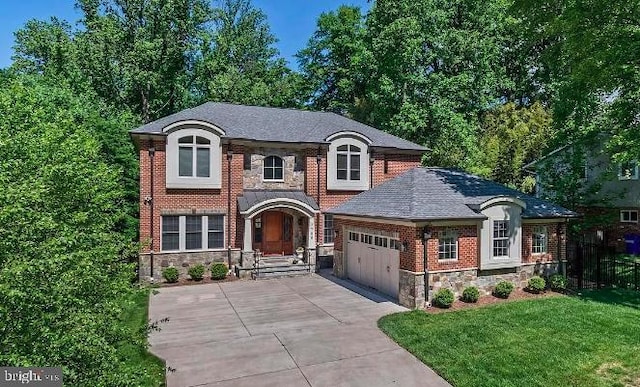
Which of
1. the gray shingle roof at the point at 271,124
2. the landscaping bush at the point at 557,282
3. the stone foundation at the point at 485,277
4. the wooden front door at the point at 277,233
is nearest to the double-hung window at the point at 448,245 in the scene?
the stone foundation at the point at 485,277

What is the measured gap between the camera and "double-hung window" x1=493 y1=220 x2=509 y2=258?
551 inches

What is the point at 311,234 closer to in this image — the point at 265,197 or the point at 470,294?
the point at 265,197

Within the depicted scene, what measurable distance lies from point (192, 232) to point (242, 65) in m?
24.3

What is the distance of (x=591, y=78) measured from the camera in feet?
48.6

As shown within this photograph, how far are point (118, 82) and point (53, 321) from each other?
30.8m

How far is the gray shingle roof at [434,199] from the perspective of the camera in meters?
13.5

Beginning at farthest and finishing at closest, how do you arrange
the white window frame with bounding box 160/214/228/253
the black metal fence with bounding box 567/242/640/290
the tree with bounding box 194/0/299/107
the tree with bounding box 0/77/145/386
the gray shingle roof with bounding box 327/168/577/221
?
the tree with bounding box 194/0/299/107
the white window frame with bounding box 160/214/228/253
the black metal fence with bounding box 567/242/640/290
the gray shingle roof with bounding box 327/168/577/221
the tree with bounding box 0/77/145/386

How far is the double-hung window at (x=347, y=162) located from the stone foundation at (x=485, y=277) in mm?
8595

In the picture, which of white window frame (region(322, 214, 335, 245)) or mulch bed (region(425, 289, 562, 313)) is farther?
white window frame (region(322, 214, 335, 245))

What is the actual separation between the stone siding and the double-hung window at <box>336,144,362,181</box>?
6.28 ft

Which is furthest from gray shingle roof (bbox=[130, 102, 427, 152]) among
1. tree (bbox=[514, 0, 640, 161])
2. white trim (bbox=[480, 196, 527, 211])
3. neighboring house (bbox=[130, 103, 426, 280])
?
tree (bbox=[514, 0, 640, 161])

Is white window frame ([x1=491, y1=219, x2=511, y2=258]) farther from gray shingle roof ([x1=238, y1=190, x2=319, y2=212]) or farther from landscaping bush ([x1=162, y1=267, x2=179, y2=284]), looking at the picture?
landscaping bush ([x1=162, y1=267, x2=179, y2=284])

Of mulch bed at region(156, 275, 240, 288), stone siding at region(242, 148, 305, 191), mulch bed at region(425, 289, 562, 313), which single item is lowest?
mulch bed at region(156, 275, 240, 288)

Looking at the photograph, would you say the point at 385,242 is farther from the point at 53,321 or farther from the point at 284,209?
the point at 53,321
